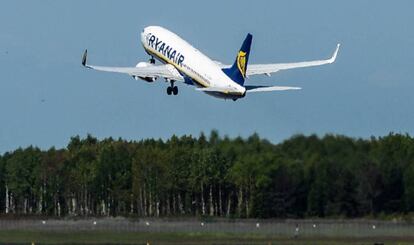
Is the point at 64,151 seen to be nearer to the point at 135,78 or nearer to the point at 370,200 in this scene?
the point at 135,78

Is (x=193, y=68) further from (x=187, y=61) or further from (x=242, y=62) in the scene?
(x=242, y=62)

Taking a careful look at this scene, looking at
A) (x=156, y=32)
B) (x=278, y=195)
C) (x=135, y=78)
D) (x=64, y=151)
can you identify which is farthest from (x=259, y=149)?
(x=64, y=151)

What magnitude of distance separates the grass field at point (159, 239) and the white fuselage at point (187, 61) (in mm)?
18494

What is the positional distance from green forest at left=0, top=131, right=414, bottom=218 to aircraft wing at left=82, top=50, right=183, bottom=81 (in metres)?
6.06

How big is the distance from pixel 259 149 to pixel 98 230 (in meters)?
12.2

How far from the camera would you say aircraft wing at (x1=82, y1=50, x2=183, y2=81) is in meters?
144

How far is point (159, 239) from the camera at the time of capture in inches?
4628

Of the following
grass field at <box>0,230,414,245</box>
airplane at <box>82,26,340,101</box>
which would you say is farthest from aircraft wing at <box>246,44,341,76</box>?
grass field at <box>0,230,414,245</box>

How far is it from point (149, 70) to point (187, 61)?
11.9ft

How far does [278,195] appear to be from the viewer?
399 feet

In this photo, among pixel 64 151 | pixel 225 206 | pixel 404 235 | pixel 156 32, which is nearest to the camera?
pixel 404 235

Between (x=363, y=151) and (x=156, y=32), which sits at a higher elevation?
(x=156, y=32)

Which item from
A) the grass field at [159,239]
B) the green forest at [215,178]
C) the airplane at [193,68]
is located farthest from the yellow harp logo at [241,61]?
the grass field at [159,239]

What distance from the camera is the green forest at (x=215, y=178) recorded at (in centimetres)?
11888
